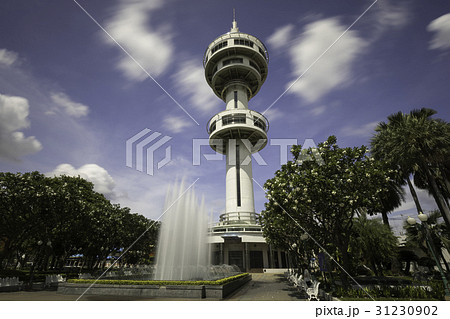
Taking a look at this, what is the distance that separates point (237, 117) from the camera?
47.6 m

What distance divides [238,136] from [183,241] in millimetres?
32798

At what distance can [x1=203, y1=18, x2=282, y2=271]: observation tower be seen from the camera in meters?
42.6

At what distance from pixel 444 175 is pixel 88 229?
34127 millimetres

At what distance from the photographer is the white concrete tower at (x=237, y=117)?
148 feet

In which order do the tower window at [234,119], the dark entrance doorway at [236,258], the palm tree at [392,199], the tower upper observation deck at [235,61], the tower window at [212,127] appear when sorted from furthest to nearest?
the tower upper observation deck at [235,61], the tower window at [212,127], the tower window at [234,119], the dark entrance doorway at [236,258], the palm tree at [392,199]

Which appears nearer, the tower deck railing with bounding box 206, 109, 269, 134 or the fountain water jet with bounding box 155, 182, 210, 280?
the fountain water jet with bounding box 155, 182, 210, 280

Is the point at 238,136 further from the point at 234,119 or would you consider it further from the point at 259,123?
the point at 259,123

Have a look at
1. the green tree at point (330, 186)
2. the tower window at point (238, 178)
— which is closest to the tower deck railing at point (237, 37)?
the tower window at point (238, 178)

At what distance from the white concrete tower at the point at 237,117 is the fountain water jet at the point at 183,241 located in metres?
21.6

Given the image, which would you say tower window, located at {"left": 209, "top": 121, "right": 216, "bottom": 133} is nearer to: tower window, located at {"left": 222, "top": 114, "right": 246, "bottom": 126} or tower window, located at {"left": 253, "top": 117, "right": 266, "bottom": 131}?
tower window, located at {"left": 222, "top": 114, "right": 246, "bottom": 126}

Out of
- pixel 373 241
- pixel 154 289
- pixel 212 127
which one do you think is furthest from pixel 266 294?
pixel 212 127

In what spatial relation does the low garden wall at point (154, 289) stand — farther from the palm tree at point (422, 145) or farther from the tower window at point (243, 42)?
the tower window at point (243, 42)

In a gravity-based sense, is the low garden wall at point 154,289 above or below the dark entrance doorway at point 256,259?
below

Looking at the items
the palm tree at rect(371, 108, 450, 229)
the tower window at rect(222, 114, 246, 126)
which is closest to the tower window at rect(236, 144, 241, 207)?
the tower window at rect(222, 114, 246, 126)
